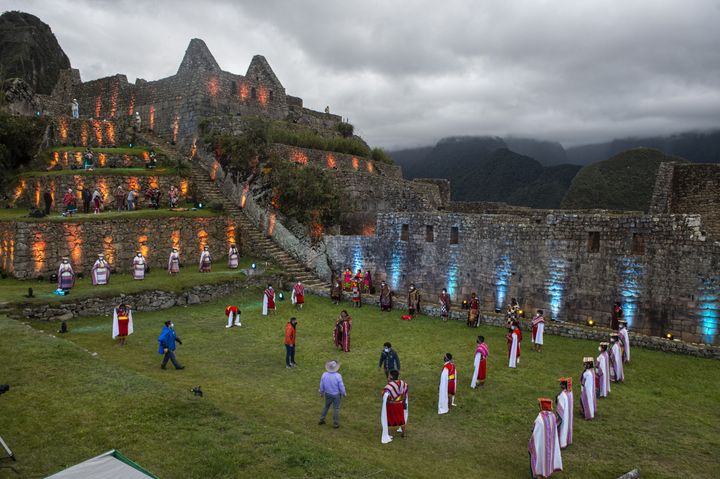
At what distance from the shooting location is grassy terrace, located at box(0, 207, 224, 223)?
22.9 metres

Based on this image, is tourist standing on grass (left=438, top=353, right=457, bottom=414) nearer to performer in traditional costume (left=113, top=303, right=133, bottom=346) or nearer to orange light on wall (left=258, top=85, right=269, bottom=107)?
performer in traditional costume (left=113, top=303, right=133, bottom=346)

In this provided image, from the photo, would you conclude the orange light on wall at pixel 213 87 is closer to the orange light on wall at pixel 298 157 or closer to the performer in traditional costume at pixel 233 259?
the orange light on wall at pixel 298 157

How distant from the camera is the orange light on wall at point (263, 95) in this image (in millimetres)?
43562

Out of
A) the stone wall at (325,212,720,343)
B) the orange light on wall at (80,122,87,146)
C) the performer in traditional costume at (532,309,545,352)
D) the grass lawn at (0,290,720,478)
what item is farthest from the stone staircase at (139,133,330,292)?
the performer in traditional costume at (532,309,545,352)

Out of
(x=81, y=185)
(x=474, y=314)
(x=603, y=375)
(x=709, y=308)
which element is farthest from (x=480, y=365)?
(x=81, y=185)

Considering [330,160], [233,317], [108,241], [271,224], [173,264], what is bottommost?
[233,317]

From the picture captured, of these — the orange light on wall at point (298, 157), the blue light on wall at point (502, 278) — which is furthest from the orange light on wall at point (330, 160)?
the blue light on wall at point (502, 278)

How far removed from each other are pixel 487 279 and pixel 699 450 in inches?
478

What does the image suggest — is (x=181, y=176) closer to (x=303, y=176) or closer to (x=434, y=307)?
(x=303, y=176)

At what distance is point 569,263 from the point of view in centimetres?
1873

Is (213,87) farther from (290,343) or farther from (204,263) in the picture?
(290,343)

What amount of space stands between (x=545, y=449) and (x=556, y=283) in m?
11.8

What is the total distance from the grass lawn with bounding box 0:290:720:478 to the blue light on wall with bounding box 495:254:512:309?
448cm

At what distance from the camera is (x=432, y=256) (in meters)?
23.3
